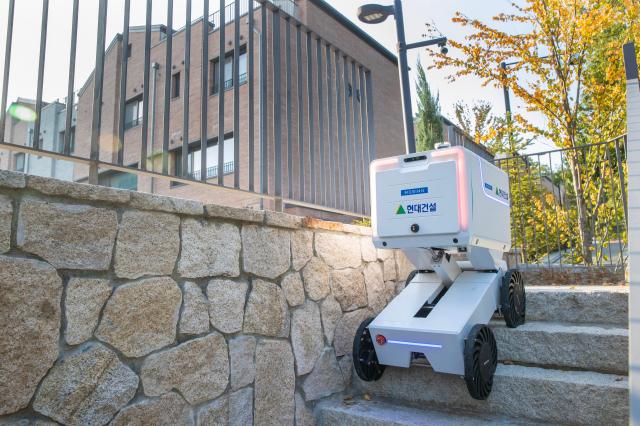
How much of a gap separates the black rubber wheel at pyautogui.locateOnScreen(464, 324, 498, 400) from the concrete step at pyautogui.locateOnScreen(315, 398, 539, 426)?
15 centimetres

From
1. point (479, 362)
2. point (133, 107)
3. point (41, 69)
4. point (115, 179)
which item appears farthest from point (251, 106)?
point (115, 179)

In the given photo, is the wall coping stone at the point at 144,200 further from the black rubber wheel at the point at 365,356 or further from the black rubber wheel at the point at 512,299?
the black rubber wheel at the point at 512,299

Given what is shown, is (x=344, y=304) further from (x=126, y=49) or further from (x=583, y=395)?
(x=126, y=49)

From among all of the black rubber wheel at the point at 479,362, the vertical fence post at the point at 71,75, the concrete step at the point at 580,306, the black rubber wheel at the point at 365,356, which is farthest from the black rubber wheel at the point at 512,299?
the vertical fence post at the point at 71,75

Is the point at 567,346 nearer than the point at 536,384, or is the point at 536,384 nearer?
the point at 536,384

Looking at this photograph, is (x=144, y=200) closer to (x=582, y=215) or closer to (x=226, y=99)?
(x=582, y=215)

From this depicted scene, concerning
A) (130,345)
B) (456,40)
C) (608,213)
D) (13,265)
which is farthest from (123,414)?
(456,40)

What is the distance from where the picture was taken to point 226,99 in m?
10.5

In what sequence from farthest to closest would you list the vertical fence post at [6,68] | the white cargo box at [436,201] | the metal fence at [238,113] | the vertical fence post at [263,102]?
the vertical fence post at [263,102] → the white cargo box at [436,201] → the metal fence at [238,113] → the vertical fence post at [6,68]

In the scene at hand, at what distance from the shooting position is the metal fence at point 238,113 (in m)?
1.97

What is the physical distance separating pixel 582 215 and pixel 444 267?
3578 mm

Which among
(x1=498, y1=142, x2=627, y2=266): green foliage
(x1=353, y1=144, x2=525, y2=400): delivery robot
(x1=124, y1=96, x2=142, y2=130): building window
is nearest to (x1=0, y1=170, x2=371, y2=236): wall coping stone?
(x1=124, y1=96, x2=142, y2=130): building window

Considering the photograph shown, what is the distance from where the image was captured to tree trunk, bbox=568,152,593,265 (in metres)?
5.41

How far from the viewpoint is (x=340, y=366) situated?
2.93 meters
